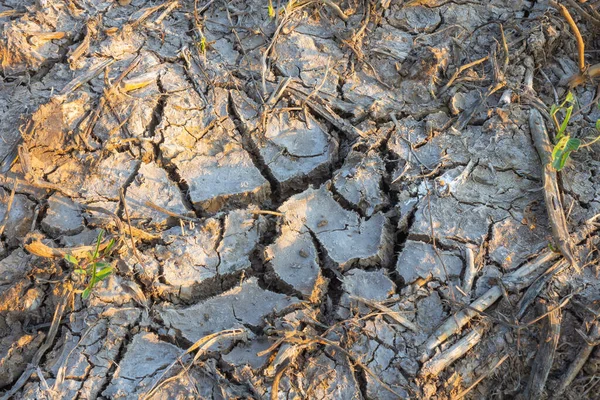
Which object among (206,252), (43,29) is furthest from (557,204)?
(43,29)

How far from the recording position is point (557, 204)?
2711mm

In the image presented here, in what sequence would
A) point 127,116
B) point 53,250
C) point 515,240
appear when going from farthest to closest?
point 127,116, point 515,240, point 53,250

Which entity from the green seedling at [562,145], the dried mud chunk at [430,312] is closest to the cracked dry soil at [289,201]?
the dried mud chunk at [430,312]

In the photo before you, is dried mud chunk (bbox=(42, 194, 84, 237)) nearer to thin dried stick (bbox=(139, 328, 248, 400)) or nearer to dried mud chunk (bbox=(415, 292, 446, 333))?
thin dried stick (bbox=(139, 328, 248, 400))

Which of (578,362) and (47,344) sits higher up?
(47,344)

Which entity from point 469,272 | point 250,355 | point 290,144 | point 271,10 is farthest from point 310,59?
point 250,355

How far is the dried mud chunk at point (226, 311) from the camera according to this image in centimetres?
250

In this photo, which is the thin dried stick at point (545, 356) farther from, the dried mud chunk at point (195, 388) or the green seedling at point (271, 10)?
the green seedling at point (271, 10)

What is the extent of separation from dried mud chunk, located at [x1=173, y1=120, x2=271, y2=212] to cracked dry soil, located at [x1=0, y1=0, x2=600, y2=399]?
12 millimetres

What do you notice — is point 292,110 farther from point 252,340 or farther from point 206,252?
point 252,340

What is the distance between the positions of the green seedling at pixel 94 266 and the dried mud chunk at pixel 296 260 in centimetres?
73

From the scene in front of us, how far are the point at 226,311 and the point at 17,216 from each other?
1.15m

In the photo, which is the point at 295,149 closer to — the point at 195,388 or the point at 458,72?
the point at 458,72

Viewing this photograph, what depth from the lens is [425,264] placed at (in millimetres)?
2613
